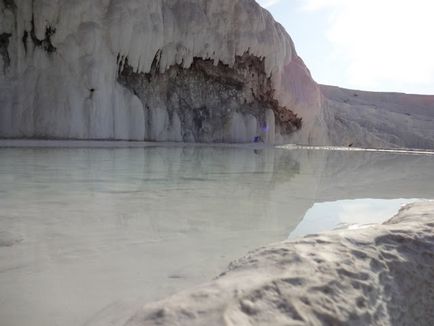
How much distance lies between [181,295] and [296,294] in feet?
0.87

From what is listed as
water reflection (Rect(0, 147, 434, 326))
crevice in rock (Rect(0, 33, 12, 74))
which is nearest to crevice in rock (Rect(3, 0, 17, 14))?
crevice in rock (Rect(0, 33, 12, 74))

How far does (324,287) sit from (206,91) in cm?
1498

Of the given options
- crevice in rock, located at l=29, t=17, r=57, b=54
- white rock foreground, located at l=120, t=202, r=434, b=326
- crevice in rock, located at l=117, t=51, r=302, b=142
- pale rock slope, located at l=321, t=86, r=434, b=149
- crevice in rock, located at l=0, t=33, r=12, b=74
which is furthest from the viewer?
pale rock slope, located at l=321, t=86, r=434, b=149

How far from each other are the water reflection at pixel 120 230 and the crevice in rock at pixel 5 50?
19.4ft

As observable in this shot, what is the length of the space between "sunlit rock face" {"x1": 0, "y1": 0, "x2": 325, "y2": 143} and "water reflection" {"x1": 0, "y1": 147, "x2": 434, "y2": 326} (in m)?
5.86

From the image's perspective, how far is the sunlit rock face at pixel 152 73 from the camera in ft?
32.1

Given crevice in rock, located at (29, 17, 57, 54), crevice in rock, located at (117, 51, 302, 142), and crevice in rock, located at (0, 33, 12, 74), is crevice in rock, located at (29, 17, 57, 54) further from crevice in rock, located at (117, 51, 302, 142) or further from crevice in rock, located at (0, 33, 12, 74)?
crevice in rock, located at (117, 51, 302, 142)

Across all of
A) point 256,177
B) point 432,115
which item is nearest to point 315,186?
point 256,177

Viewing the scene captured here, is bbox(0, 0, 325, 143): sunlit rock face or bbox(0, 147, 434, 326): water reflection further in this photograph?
bbox(0, 0, 325, 143): sunlit rock face

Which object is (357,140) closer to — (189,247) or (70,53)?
(70,53)

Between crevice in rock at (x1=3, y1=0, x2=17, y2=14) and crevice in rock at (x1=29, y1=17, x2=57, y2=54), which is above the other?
crevice in rock at (x1=3, y1=0, x2=17, y2=14)

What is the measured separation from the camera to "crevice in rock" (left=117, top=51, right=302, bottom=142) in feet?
43.9

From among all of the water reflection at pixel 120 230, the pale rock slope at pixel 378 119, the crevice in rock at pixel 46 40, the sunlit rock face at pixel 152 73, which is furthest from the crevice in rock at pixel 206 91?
the water reflection at pixel 120 230

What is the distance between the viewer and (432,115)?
39.0m
